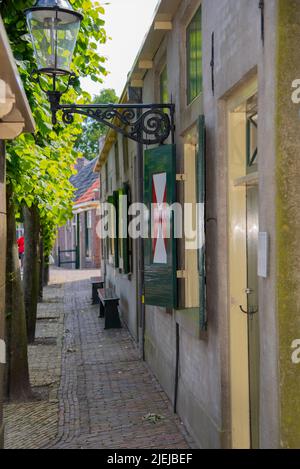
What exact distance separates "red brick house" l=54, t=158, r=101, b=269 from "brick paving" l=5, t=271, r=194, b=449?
1789 cm

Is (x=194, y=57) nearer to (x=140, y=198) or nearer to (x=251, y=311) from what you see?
(x=251, y=311)

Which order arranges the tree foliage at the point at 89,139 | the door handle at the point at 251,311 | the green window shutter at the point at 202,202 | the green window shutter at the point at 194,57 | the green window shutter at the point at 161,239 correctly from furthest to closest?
the tree foliage at the point at 89,139 < the green window shutter at the point at 161,239 < the green window shutter at the point at 194,57 < the green window shutter at the point at 202,202 < the door handle at the point at 251,311

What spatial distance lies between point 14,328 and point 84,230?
2501 cm

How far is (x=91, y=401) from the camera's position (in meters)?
→ 7.40

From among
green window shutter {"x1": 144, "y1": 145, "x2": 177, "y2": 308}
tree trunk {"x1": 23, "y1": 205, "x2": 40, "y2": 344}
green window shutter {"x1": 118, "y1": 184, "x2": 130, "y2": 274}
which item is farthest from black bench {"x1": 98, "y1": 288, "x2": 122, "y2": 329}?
green window shutter {"x1": 144, "y1": 145, "x2": 177, "y2": 308}

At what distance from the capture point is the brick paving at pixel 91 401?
5.93 meters

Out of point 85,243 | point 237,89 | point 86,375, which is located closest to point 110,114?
point 237,89

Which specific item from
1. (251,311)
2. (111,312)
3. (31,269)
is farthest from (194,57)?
(111,312)

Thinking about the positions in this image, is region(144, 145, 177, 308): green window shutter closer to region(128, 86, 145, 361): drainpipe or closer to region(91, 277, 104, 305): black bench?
region(128, 86, 145, 361): drainpipe

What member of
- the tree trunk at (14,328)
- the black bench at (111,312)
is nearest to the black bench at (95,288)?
the black bench at (111,312)

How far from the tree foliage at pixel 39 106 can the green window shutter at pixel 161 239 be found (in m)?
1.28

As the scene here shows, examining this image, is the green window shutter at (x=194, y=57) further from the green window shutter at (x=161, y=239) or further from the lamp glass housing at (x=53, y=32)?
the lamp glass housing at (x=53, y=32)

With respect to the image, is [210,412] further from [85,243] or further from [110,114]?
[85,243]

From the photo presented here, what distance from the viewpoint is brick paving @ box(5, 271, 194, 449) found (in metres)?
5.93
